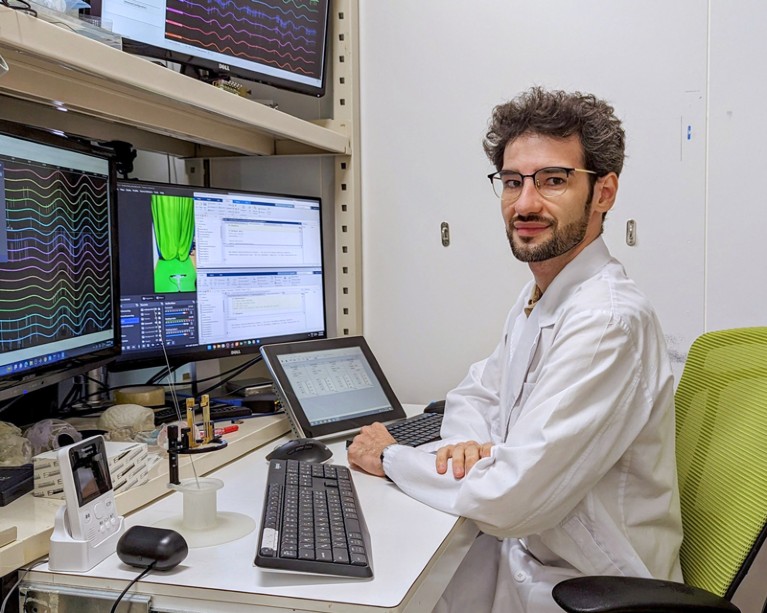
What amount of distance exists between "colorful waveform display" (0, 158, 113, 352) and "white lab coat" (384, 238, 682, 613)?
0.56 meters

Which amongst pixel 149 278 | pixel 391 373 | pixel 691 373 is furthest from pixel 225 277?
pixel 691 373

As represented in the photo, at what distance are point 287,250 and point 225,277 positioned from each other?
20 centimetres

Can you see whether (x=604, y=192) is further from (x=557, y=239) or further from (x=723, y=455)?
(x=723, y=455)

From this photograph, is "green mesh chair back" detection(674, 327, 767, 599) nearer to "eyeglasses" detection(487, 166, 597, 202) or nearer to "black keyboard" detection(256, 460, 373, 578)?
"eyeglasses" detection(487, 166, 597, 202)

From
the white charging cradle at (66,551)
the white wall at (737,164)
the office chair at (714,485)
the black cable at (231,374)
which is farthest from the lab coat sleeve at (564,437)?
the black cable at (231,374)

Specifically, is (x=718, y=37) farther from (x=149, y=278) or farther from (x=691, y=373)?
(x=149, y=278)

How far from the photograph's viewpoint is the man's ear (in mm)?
1375

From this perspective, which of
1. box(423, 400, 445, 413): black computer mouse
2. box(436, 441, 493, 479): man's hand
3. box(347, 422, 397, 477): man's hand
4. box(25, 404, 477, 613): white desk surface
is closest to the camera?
box(25, 404, 477, 613): white desk surface

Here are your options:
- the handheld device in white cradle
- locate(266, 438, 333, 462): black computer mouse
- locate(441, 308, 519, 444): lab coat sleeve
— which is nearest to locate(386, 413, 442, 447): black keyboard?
locate(441, 308, 519, 444): lab coat sleeve

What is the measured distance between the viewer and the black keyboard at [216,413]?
1.48m

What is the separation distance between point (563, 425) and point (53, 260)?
79 centimetres

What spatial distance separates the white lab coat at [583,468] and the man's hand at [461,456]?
16mm

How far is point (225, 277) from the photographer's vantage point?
166cm

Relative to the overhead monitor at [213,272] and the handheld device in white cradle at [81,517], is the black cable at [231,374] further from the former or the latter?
the handheld device in white cradle at [81,517]
